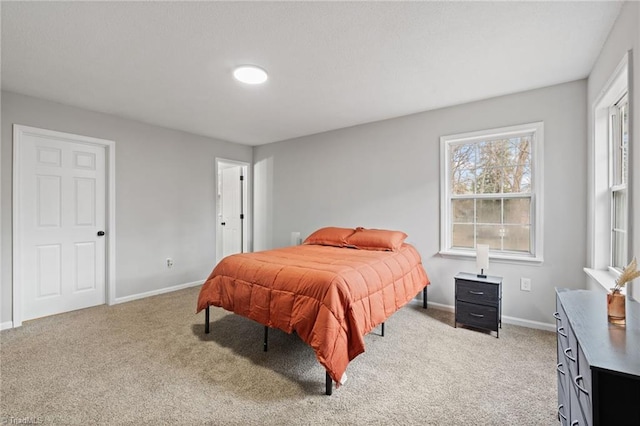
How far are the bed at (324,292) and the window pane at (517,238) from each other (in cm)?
102

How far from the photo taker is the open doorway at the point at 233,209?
18.3ft

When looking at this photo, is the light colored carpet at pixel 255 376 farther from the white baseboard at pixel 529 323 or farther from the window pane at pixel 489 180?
the window pane at pixel 489 180

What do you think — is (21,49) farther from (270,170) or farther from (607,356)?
(607,356)

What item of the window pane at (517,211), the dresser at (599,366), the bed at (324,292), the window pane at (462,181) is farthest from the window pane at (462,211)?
the dresser at (599,366)

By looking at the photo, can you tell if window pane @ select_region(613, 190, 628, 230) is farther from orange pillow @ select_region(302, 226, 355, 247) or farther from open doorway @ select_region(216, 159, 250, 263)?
open doorway @ select_region(216, 159, 250, 263)

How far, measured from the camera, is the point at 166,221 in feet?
14.3

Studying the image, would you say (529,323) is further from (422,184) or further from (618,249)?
(422,184)

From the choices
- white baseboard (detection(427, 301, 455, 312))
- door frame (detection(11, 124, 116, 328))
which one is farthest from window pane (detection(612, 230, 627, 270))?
door frame (detection(11, 124, 116, 328))

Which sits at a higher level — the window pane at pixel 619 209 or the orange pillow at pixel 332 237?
the window pane at pixel 619 209

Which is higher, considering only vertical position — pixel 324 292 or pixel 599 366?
pixel 599 366

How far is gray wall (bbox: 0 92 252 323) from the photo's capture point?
3.07 m

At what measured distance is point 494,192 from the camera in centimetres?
333

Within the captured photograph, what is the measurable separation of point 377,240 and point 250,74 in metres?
2.12

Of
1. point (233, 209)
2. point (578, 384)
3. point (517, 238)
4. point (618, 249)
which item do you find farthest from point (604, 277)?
point (233, 209)
